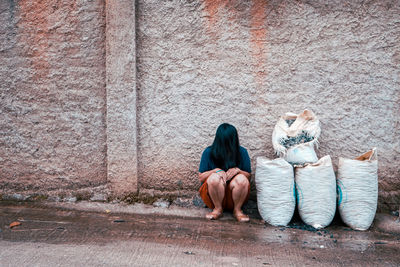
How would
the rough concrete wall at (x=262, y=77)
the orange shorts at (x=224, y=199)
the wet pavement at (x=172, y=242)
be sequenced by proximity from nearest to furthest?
the wet pavement at (x=172, y=242) → the orange shorts at (x=224, y=199) → the rough concrete wall at (x=262, y=77)

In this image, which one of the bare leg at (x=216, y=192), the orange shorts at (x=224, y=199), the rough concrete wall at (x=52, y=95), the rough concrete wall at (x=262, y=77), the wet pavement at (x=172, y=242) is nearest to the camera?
the wet pavement at (x=172, y=242)

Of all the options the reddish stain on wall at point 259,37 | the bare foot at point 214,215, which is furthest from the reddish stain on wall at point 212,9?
the bare foot at point 214,215

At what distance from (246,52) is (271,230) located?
1.71 metres

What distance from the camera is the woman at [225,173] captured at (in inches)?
131

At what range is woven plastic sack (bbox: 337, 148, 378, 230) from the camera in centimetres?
318

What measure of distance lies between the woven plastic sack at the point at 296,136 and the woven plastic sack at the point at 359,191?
31 centimetres

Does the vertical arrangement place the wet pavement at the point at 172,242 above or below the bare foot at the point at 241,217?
below

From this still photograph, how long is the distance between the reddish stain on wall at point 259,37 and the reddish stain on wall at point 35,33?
2084 mm

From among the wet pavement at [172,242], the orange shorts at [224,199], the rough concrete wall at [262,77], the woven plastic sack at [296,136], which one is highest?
the rough concrete wall at [262,77]

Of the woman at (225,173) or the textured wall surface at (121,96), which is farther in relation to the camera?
the textured wall surface at (121,96)

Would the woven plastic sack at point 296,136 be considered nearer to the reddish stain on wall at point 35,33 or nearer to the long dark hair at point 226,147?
the long dark hair at point 226,147

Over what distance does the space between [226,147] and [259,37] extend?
3.80 feet

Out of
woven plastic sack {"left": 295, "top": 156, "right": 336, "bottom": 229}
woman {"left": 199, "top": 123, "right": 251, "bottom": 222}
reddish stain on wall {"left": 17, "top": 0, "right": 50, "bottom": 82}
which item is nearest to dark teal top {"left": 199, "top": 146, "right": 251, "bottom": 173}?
woman {"left": 199, "top": 123, "right": 251, "bottom": 222}

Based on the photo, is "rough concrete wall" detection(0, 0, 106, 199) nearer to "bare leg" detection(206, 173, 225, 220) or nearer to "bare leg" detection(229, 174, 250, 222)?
"bare leg" detection(206, 173, 225, 220)
